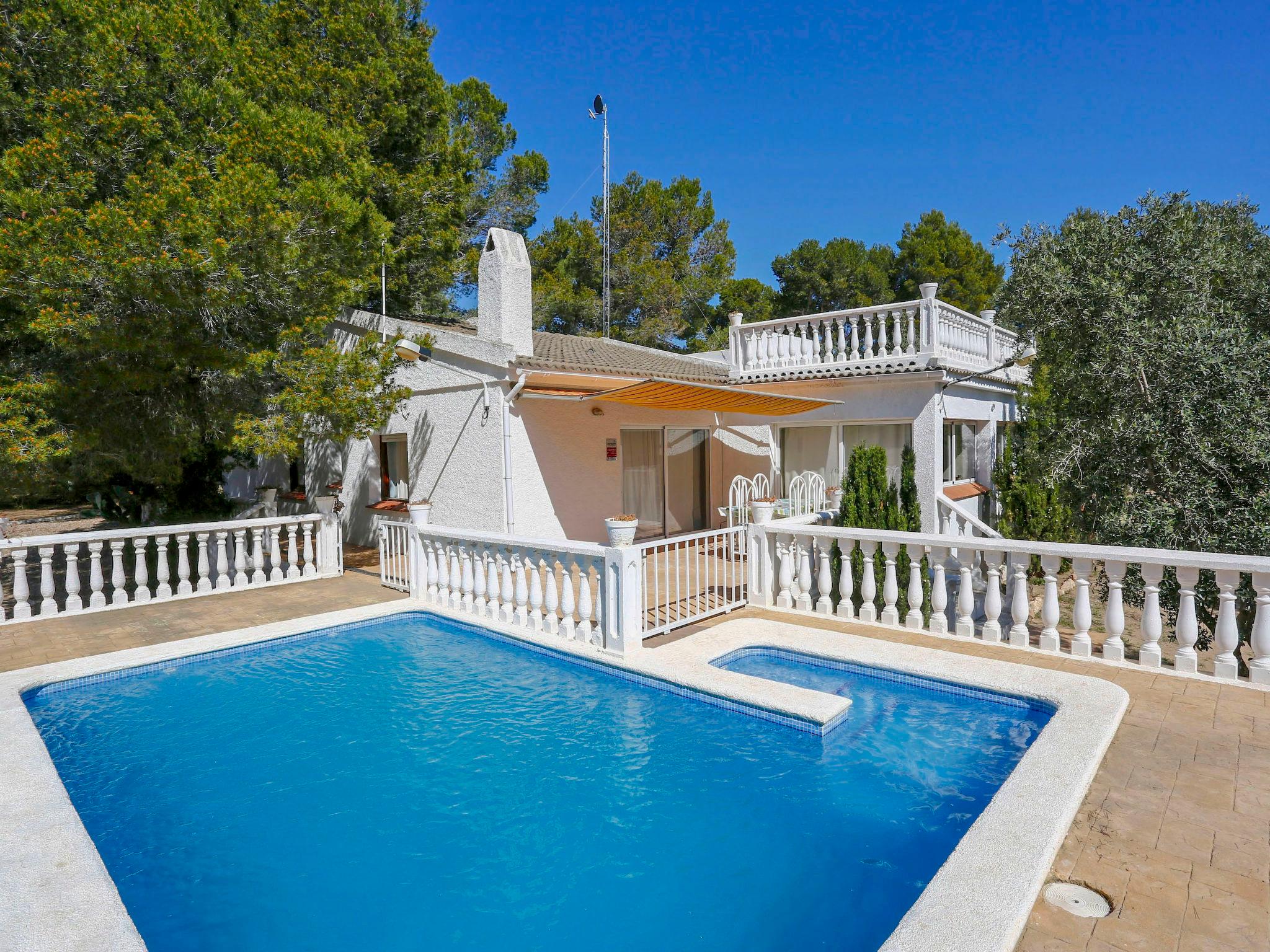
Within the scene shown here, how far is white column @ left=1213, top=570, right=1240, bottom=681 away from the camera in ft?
24.7

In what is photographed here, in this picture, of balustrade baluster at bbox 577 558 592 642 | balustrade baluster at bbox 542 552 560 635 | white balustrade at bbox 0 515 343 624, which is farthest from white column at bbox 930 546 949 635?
white balustrade at bbox 0 515 343 624

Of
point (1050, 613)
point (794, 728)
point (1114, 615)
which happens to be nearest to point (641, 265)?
point (1050, 613)

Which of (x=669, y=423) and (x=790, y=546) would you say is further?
(x=669, y=423)

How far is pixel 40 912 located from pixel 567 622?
662 centimetres

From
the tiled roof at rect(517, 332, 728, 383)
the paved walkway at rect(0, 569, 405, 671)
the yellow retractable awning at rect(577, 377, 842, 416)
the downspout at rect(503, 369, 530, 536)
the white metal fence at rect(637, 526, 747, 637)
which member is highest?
the tiled roof at rect(517, 332, 728, 383)

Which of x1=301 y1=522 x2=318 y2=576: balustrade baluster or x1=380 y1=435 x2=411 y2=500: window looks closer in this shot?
x1=301 y1=522 x2=318 y2=576: balustrade baluster

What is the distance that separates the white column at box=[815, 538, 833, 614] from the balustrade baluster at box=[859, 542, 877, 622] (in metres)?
0.50

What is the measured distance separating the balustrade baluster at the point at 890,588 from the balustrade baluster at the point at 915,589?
0.20 meters

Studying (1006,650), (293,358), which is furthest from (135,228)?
(1006,650)

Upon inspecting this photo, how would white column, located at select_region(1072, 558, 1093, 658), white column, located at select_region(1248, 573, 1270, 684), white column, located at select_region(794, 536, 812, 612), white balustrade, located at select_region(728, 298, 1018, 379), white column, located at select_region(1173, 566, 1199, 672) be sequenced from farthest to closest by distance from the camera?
white balustrade, located at select_region(728, 298, 1018, 379) < white column, located at select_region(794, 536, 812, 612) < white column, located at select_region(1072, 558, 1093, 658) < white column, located at select_region(1173, 566, 1199, 672) < white column, located at select_region(1248, 573, 1270, 684)

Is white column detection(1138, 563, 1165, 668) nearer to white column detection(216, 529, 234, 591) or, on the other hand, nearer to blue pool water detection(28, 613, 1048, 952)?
blue pool water detection(28, 613, 1048, 952)

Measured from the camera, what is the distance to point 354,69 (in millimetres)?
22562

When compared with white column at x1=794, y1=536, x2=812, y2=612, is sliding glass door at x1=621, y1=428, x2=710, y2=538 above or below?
above

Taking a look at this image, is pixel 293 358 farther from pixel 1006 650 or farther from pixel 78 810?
pixel 1006 650
